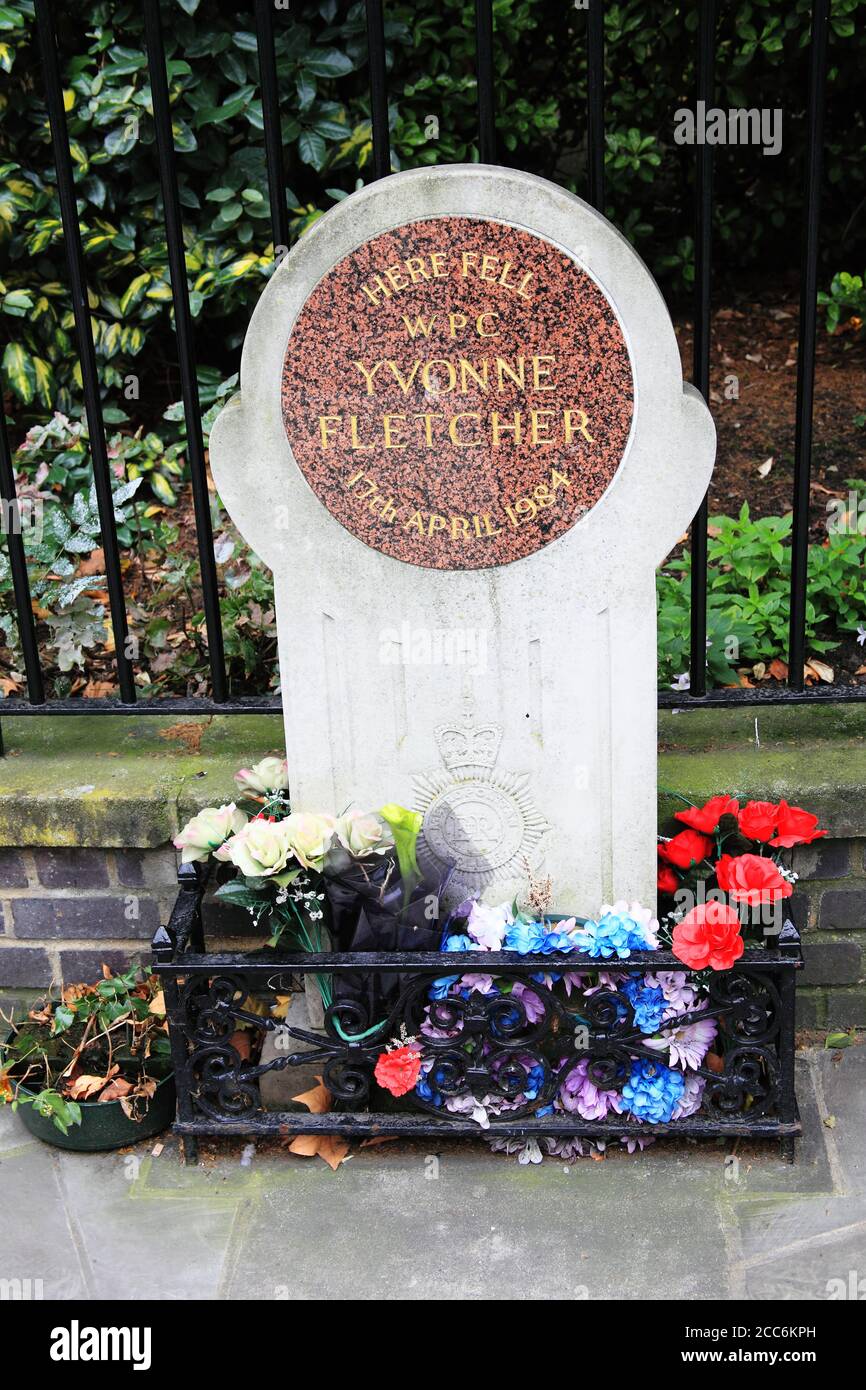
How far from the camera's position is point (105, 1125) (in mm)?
3035

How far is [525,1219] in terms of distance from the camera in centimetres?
283

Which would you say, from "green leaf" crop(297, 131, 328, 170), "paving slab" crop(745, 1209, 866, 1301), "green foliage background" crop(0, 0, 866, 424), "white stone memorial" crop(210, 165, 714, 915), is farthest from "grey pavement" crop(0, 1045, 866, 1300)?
"green leaf" crop(297, 131, 328, 170)

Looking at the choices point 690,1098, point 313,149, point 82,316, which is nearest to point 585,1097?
point 690,1098

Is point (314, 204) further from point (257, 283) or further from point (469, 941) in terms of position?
point (469, 941)

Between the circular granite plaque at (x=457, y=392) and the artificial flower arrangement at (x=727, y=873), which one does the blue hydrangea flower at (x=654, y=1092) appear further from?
the circular granite plaque at (x=457, y=392)

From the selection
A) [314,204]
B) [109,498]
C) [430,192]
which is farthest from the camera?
[314,204]

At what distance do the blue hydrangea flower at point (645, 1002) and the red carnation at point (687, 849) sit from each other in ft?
0.91

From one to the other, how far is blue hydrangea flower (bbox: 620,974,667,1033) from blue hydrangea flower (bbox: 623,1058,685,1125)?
0.08 m

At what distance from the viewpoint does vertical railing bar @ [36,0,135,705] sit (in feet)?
9.91

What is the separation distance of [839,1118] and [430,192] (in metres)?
2.01

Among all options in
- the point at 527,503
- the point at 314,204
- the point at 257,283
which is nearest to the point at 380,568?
the point at 527,503

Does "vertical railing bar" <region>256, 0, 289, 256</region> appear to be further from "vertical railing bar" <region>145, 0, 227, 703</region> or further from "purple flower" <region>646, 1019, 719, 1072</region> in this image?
"purple flower" <region>646, 1019, 719, 1072</region>

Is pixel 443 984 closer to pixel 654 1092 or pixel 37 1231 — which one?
pixel 654 1092

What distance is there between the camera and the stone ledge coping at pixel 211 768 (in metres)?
3.16
